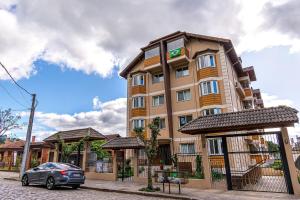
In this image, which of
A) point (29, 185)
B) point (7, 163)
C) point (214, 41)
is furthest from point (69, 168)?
point (7, 163)

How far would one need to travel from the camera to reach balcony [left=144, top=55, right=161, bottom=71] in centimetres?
2447

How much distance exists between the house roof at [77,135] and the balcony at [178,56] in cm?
1087

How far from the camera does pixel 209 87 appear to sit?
21078 mm

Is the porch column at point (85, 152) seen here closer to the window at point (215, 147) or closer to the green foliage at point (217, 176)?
the green foliage at point (217, 176)

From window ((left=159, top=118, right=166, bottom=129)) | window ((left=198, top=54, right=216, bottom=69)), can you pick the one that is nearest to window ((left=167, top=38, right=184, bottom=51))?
window ((left=198, top=54, right=216, bottom=69))

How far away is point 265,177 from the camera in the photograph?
16.8 m

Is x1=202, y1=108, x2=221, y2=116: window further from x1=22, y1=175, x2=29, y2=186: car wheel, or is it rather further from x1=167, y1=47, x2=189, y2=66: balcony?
x1=22, y1=175, x2=29, y2=186: car wheel

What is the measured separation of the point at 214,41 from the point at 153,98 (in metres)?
9.13

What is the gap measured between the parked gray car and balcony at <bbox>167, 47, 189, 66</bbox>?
49.6 ft

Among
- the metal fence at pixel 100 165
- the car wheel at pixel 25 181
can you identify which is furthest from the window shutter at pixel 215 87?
the car wheel at pixel 25 181

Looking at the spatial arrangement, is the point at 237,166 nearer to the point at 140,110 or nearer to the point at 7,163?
the point at 140,110

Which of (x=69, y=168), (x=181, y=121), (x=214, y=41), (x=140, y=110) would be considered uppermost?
(x=214, y=41)

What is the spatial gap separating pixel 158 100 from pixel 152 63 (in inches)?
170

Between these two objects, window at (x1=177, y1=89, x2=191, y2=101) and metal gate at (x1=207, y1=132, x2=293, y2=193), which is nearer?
metal gate at (x1=207, y1=132, x2=293, y2=193)
